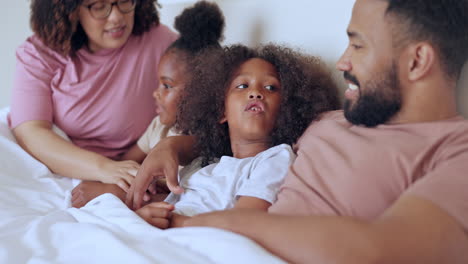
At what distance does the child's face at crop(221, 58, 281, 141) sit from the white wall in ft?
0.71

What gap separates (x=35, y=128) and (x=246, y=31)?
83cm

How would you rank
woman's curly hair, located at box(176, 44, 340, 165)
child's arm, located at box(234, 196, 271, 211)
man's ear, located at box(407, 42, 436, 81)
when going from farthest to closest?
woman's curly hair, located at box(176, 44, 340, 165) < child's arm, located at box(234, 196, 271, 211) < man's ear, located at box(407, 42, 436, 81)

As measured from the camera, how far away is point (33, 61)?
1.82 metres

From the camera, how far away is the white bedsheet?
88 cm

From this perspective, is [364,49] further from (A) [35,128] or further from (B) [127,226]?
(A) [35,128]

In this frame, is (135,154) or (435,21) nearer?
(435,21)

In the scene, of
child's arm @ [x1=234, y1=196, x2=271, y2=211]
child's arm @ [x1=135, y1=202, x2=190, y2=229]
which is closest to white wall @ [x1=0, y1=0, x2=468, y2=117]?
child's arm @ [x1=234, y1=196, x2=271, y2=211]

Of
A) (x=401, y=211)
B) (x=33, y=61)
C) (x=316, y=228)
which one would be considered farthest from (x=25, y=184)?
(x=401, y=211)

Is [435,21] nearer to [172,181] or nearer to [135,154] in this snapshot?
[172,181]

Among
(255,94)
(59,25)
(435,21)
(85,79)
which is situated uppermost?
(435,21)

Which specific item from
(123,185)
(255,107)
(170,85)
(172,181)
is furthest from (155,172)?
(170,85)

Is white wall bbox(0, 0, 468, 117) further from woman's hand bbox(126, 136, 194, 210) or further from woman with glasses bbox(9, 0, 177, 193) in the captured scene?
woman's hand bbox(126, 136, 194, 210)

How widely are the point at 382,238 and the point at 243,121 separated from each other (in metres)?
0.62

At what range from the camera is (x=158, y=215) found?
112 cm
